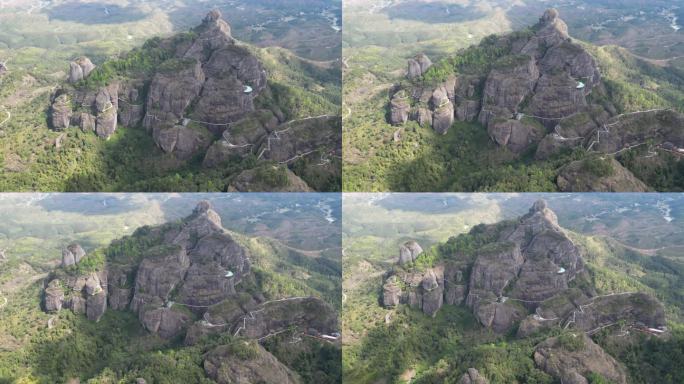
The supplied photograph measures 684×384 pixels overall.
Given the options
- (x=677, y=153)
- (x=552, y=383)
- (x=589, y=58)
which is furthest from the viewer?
(x=589, y=58)

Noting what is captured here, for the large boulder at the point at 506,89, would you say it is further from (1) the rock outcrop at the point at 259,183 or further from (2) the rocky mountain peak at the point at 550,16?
(1) the rock outcrop at the point at 259,183

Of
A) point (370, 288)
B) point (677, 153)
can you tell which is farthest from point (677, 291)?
point (370, 288)

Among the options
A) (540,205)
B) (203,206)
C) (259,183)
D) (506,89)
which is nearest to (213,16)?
(259,183)

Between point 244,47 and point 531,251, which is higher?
point 244,47

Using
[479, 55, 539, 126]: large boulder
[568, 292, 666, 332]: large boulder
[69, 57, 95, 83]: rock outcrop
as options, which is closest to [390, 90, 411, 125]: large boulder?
[479, 55, 539, 126]: large boulder

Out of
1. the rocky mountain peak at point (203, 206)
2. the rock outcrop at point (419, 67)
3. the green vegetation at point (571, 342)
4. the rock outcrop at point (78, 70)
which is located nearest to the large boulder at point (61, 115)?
the rock outcrop at point (78, 70)

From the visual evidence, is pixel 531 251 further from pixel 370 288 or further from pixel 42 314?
pixel 42 314
